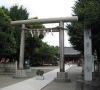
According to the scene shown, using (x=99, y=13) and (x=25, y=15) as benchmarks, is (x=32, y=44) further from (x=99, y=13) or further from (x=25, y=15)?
(x=99, y=13)

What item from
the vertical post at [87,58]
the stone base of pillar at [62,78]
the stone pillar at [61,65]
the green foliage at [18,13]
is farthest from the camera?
the green foliage at [18,13]

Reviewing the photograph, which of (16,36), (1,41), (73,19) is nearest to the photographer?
(73,19)

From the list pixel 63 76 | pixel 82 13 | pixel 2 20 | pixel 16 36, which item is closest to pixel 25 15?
pixel 16 36

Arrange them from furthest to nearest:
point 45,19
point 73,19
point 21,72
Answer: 1. point 21,72
2. point 45,19
3. point 73,19

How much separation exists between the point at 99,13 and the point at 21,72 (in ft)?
66.5

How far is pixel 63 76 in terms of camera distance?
28.9 m

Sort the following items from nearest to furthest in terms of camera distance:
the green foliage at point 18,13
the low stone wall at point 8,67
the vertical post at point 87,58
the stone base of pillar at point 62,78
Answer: the vertical post at point 87,58 → the stone base of pillar at point 62,78 → the low stone wall at point 8,67 → the green foliage at point 18,13

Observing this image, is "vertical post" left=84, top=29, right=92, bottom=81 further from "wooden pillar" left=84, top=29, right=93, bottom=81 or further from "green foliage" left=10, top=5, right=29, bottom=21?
"green foliage" left=10, top=5, right=29, bottom=21

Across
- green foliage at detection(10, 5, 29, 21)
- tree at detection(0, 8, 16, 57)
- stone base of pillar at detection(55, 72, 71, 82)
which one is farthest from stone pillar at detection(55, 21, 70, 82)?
green foliage at detection(10, 5, 29, 21)

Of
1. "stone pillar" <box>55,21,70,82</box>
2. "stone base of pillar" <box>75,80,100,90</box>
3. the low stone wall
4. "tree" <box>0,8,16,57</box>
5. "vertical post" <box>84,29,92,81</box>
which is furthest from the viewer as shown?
the low stone wall

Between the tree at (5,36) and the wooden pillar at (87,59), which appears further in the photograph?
the tree at (5,36)

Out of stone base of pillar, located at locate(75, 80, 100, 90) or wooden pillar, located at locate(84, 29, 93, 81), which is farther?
wooden pillar, located at locate(84, 29, 93, 81)

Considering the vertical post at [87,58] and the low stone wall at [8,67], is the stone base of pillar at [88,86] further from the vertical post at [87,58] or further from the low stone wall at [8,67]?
the low stone wall at [8,67]

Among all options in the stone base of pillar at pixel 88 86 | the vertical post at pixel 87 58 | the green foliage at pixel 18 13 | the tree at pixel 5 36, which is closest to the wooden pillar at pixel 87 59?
the vertical post at pixel 87 58
